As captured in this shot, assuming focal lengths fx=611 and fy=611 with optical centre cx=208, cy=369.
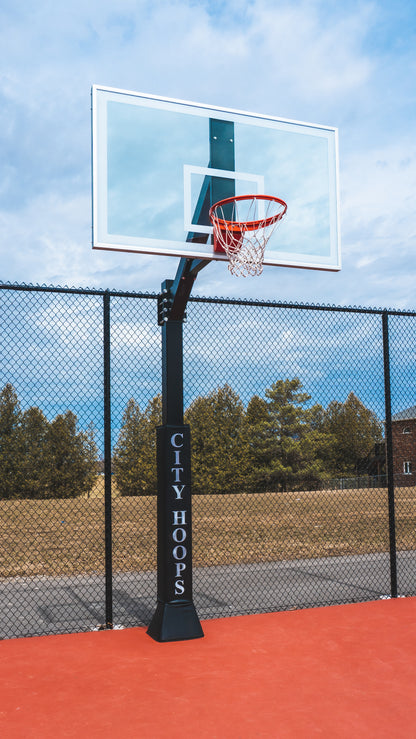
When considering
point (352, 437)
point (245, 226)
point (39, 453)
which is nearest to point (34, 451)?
point (39, 453)

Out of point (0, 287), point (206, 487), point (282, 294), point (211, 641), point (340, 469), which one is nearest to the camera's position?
point (211, 641)

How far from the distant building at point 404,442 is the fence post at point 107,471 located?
2873 cm

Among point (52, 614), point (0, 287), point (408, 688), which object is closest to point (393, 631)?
point (408, 688)

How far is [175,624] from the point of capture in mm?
5082

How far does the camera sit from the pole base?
5027 mm

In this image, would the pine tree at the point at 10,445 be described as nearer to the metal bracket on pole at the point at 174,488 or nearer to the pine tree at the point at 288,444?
the metal bracket on pole at the point at 174,488

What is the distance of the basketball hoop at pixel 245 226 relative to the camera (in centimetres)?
521

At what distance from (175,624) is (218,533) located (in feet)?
30.1

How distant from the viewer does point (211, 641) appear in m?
4.98

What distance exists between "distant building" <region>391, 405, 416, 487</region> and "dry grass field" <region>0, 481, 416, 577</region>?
1286cm

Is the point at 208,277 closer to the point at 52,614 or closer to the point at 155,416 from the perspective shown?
the point at 52,614

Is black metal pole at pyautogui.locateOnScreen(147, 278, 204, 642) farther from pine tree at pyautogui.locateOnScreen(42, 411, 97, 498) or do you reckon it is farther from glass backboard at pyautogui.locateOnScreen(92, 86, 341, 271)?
pine tree at pyautogui.locateOnScreen(42, 411, 97, 498)

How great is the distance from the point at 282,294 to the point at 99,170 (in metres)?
2.92

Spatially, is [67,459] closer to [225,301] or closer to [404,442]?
[225,301]
